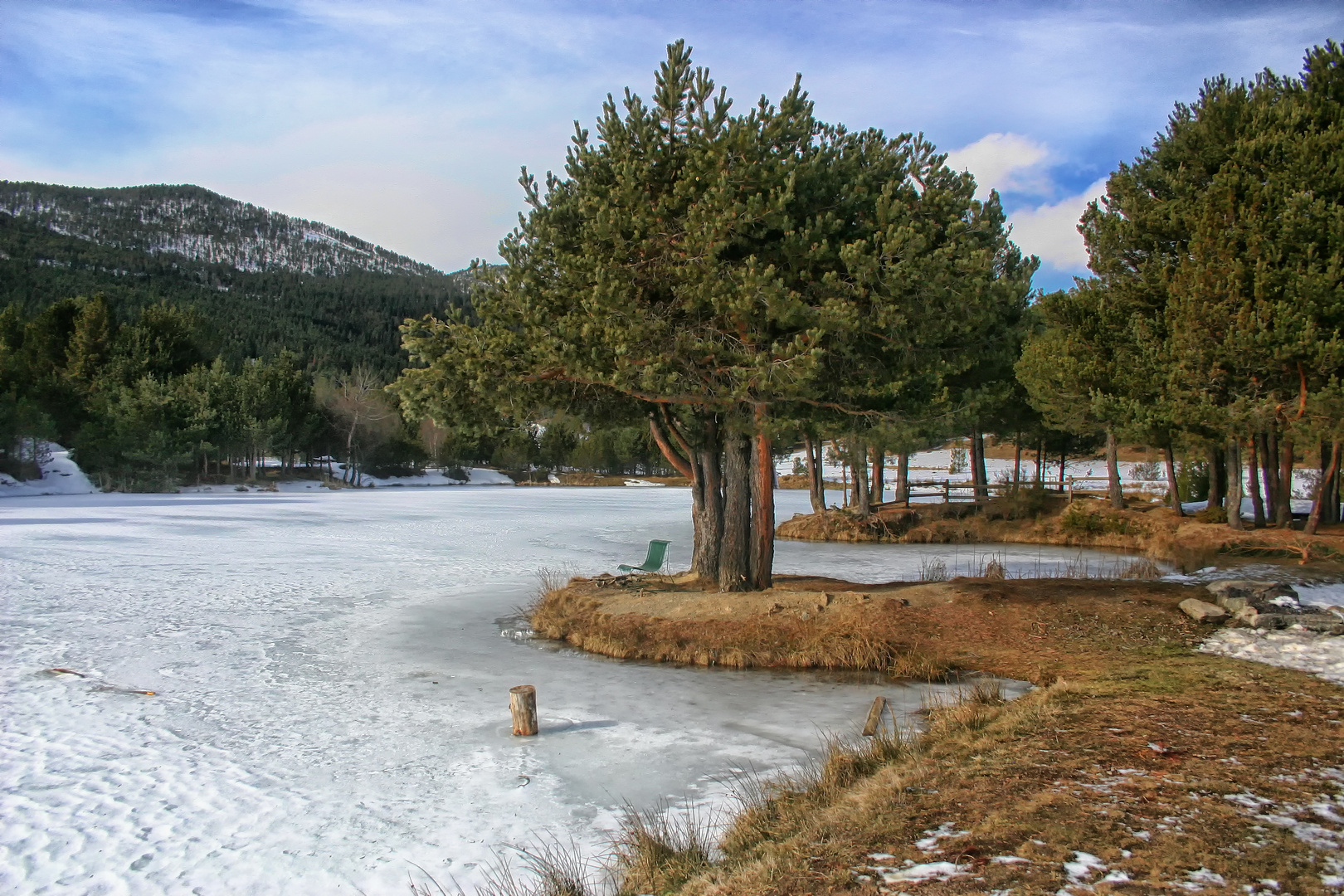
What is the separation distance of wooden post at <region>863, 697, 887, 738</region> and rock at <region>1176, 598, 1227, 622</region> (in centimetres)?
546

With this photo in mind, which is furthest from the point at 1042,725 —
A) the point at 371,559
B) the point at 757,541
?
the point at 371,559

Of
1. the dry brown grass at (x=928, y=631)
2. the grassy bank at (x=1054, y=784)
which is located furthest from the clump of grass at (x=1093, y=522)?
the grassy bank at (x=1054, y=784)

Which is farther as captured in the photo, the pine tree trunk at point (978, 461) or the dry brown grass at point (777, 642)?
the pine tree trunk at point (978, 461)

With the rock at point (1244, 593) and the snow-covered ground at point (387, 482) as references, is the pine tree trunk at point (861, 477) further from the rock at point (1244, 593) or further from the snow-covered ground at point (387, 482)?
the snow-covered ground at point (387, 482)

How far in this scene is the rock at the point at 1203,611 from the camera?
1124 cm

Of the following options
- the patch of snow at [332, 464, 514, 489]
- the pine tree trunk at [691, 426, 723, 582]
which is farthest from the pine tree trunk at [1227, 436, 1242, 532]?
the patch of snow at [332, 464, 514, 489]

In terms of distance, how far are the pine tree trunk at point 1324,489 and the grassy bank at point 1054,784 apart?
10.3 m

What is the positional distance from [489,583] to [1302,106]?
17.8m

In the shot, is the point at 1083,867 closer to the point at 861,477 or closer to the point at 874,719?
the point at 874,719

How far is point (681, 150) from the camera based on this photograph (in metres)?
11.5

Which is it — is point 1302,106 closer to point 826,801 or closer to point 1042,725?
point 1042,725

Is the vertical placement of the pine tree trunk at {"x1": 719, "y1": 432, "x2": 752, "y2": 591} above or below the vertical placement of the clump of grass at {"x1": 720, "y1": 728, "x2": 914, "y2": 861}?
above

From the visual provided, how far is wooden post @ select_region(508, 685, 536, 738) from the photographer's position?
320 inches

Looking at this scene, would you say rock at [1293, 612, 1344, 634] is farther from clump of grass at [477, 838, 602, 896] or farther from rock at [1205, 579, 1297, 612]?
clump of grass at [477, 838, 602, 896]
